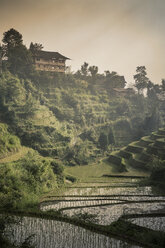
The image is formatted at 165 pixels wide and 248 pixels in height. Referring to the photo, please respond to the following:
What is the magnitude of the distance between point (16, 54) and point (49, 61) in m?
6.61

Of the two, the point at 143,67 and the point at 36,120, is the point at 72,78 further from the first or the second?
the point at 143,67

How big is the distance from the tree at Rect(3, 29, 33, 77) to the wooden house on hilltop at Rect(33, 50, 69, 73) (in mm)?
2686

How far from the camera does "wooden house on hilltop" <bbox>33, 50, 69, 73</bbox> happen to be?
4167cm

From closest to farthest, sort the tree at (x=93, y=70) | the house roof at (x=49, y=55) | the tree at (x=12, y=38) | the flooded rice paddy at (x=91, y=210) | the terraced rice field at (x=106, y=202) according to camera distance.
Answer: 1. the flooded rice paddy at (x=91, y=210)
2. the terraced rice field at (x=106, y=202)
3. the tree at (x=12, y=38)
4. the house roof at (x=49, y=55)
5. the tree at (x=93, y=70)

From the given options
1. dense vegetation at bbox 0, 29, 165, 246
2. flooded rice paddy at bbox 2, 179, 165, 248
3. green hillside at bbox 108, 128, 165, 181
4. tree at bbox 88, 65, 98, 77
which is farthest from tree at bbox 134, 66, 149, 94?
flooded rice paddy at bbox 2, 179, 165, 248

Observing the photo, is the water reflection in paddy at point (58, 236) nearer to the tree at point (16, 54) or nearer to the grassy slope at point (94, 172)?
the grassy slope at point (94, 172)

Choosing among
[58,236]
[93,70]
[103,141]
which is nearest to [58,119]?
[103,141]

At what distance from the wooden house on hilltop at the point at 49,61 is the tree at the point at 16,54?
2.69 m

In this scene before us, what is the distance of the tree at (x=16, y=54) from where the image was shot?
37.9m

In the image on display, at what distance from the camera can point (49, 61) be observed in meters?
42.7

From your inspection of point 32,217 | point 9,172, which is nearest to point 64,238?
point 32,217

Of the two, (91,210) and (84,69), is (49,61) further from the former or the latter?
(91,210)

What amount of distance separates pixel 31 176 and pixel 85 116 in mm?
23731

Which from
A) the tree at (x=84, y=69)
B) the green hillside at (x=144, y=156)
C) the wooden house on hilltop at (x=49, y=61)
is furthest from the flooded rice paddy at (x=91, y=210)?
the tree at (x=84, y=69)
